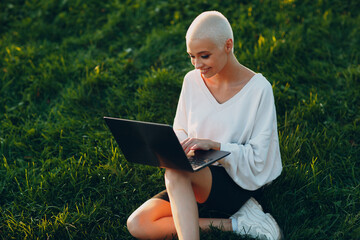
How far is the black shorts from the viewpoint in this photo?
2807 millimetres

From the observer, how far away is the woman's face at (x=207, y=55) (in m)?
2.67

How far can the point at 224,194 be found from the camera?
2.83 meters

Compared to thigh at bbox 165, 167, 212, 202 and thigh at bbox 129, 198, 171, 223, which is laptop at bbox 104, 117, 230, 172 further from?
thigh at bbox 129, 198, 171, 223

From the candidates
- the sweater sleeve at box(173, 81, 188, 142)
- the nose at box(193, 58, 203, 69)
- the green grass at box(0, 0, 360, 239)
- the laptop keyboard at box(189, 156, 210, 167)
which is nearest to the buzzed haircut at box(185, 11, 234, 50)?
the nose at box(193, 58, 203, 69)

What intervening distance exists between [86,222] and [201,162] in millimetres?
1091

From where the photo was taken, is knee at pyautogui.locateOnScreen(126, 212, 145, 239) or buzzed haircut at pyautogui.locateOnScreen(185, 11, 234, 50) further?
knee at pyautogui.locateOnScreen(126, 212, 145, 239)

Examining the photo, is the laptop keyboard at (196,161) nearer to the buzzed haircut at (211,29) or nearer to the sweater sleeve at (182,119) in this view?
the sweater sleeve at (182,119)

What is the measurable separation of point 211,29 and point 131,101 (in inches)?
75.2

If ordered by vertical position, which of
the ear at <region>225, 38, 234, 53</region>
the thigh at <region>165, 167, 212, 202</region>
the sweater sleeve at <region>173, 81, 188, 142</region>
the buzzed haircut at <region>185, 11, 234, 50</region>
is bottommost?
the thigh at <region>165, 167, 212, 202</region>

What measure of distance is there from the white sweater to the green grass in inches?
16.2

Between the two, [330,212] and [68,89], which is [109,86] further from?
[330,212]

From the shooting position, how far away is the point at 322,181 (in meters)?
3.28

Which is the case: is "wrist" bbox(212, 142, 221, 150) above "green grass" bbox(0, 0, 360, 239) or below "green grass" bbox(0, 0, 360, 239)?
above

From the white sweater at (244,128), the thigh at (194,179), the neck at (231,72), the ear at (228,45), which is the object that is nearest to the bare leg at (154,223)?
the thigh at (194,179)
